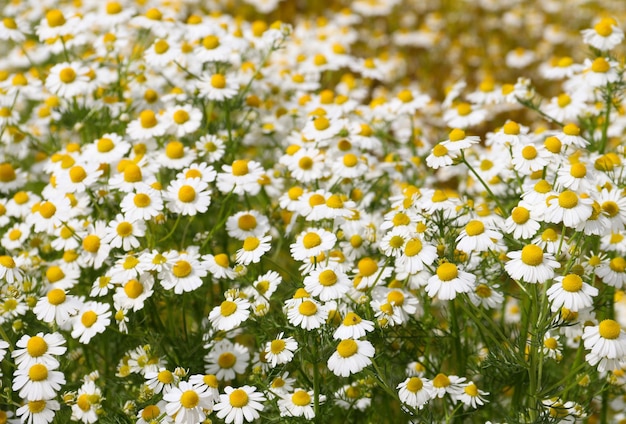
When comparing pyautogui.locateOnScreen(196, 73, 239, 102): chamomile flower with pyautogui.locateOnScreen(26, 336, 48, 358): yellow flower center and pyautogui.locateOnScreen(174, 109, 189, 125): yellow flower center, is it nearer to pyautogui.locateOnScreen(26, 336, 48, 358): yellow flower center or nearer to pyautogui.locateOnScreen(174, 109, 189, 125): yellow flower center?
pyautogui.locateOnScreen(174, 109, 189, 125): yellow flower center

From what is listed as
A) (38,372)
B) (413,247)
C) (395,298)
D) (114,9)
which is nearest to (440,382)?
(395,298)

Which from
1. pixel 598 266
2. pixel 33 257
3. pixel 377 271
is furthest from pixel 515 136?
pixel 33 257

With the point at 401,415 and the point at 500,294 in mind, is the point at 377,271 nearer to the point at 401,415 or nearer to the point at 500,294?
the point at 500,294

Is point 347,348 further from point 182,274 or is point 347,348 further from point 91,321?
point 91,321

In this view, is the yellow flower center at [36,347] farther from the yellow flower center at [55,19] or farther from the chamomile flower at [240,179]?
the yellow flower center at [55,19]

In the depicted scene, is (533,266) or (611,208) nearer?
(533,266)
